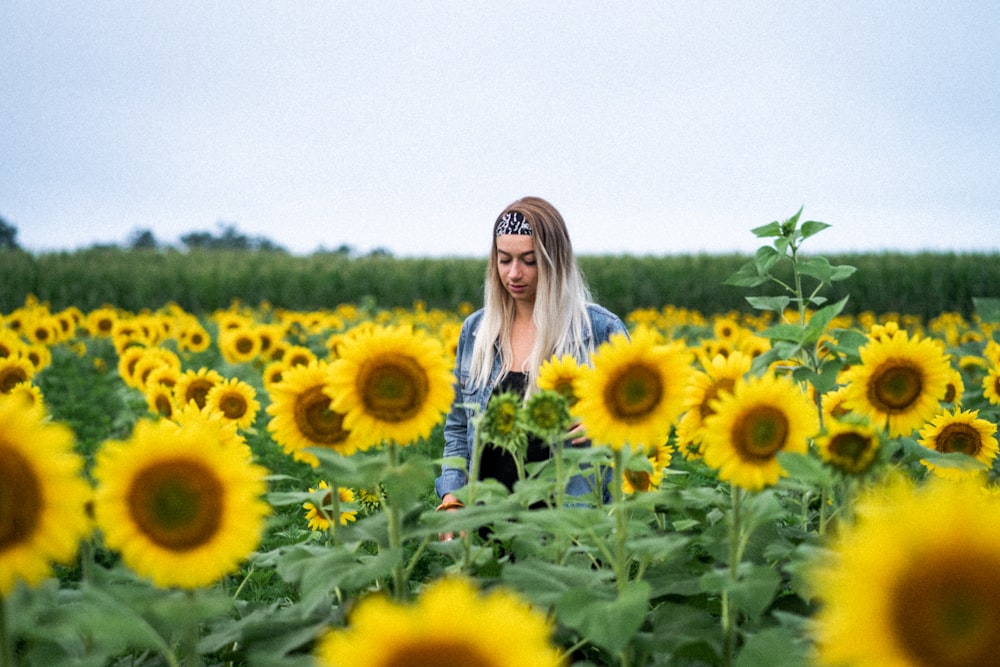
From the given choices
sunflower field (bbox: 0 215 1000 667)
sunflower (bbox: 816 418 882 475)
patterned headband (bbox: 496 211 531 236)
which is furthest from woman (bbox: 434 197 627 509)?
sunflower (bbox: 816 418 882 475)

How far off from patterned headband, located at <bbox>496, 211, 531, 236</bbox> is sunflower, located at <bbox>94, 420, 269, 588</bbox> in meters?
2.24

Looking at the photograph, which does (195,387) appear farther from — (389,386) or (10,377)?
(389,386)

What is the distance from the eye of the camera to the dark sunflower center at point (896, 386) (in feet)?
6.46

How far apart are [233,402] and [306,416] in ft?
4.39

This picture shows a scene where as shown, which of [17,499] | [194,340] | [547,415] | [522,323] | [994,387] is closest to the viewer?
[17,499]

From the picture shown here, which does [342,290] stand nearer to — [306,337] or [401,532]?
[306,337]

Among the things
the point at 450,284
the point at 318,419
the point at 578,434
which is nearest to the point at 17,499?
the point at 318,419

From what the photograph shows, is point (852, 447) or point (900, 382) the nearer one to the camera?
point (852, 447)

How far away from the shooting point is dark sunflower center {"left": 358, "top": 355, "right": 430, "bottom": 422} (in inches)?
60.1

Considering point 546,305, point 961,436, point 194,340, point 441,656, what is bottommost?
point 194,340

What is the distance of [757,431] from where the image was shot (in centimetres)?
150

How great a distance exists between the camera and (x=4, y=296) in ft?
70.6

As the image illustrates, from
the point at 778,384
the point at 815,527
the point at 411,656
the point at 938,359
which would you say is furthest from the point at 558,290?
the point at 411,656

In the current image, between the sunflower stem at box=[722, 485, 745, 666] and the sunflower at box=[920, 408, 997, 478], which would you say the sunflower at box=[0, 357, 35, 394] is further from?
the sunflower at box=[920, 408, 997, 478]
